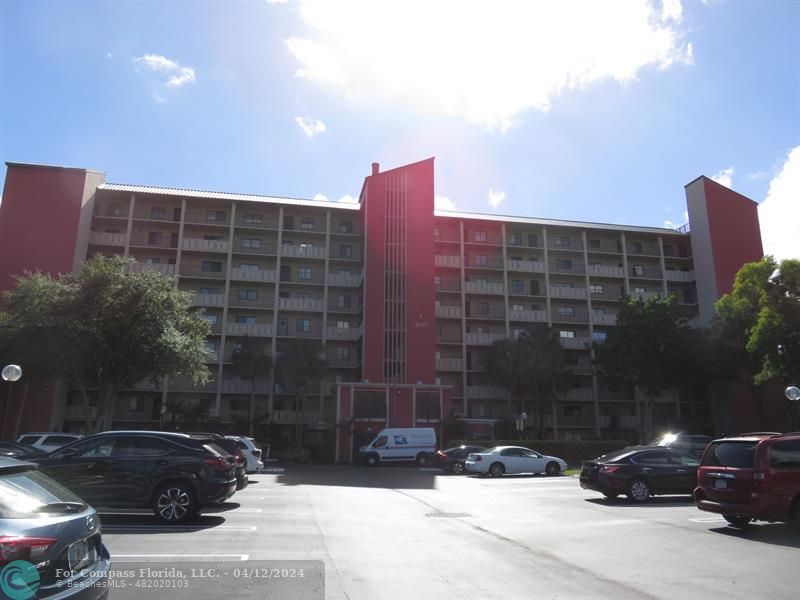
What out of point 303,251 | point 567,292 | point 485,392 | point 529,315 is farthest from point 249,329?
point 567,292

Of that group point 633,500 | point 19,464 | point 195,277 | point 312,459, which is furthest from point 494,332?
point 19,464

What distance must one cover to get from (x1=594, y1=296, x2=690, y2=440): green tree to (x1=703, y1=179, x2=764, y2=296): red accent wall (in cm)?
1033

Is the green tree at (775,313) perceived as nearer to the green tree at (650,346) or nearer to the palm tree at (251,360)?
the green tree at (650,346)

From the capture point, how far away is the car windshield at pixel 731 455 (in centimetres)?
1061

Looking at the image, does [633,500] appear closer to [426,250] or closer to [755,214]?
[426,250]

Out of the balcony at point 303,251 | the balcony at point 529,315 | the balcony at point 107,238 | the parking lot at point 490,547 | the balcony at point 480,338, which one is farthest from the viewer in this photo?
the balcony at point 529,315

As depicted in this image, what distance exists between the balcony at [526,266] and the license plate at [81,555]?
50.1 metres

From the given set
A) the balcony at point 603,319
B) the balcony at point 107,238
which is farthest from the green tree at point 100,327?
the balcony at point 603,319

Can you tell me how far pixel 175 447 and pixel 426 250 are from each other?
1452 inches

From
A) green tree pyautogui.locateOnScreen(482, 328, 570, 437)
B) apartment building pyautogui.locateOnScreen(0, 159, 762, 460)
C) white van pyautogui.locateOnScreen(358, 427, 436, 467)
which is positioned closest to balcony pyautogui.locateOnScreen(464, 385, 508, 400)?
apartment building pyautogui.locateOnScreen(0, 159, 762, 460)

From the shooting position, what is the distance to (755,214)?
176 feet

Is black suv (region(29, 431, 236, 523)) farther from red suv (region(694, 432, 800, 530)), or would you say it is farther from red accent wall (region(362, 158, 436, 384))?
red accent wall (region(362, 158, 436, 384))

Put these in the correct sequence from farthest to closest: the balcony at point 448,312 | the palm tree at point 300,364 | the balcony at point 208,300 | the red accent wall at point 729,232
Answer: the red accent wall at point 729,232, the balcony at point 448,312, the balcony at point 208,300, the palm tree at point 300,364

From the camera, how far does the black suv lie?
10.6 metres
